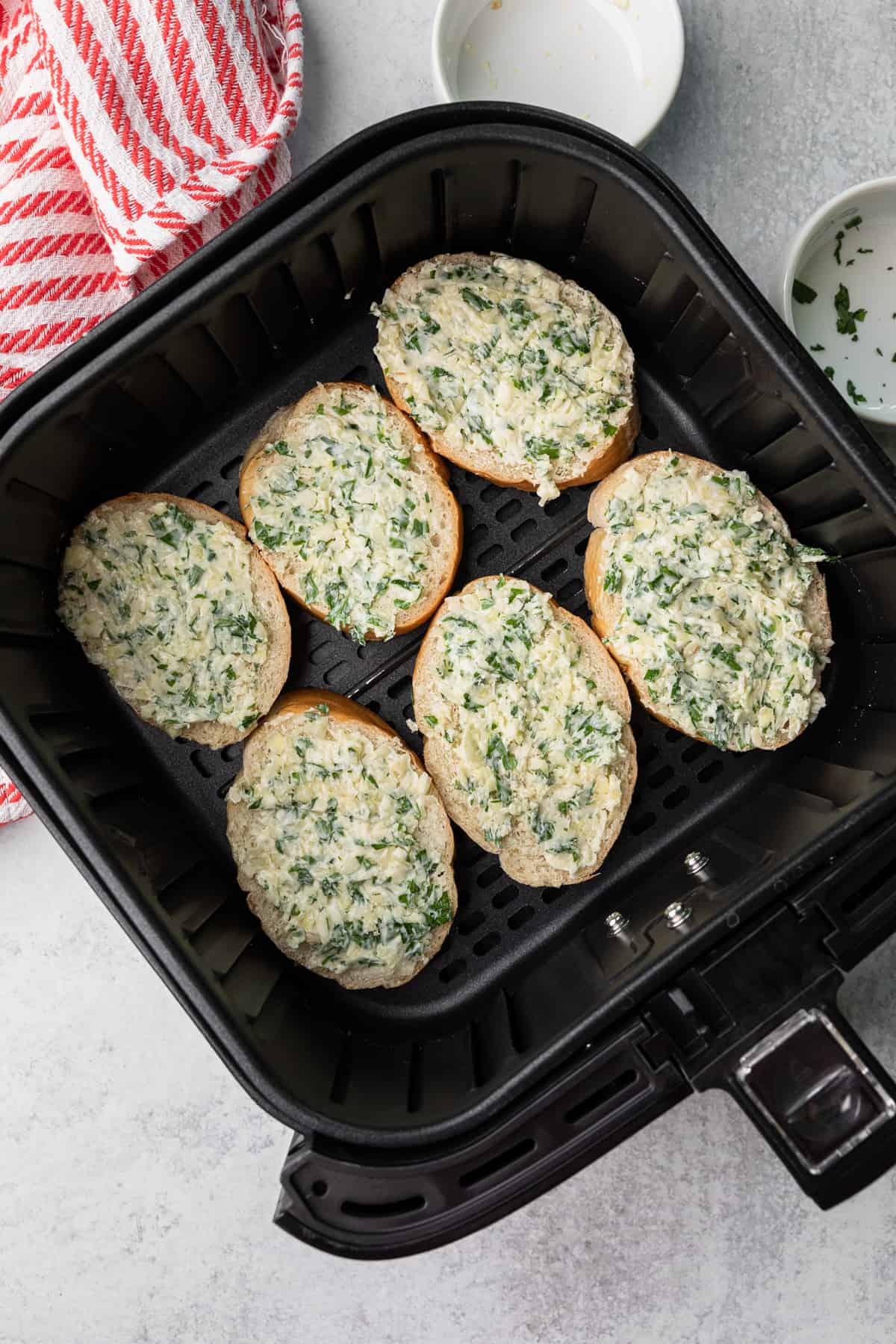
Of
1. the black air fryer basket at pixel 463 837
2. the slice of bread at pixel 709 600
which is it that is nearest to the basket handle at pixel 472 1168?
the black air fryer basket at pixel 463 837

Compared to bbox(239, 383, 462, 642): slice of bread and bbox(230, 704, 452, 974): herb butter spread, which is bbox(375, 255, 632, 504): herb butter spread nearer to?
bbox(239, 383, 462, 642): slice of bread

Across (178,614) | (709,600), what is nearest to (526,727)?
(709,600)

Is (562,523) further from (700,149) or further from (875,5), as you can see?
(875,5)

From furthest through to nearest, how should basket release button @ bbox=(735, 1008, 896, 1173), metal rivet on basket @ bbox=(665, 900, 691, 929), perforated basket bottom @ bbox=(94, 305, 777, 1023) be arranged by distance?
perforated basket bottom @ bbox=(94, 305, 777, 1023)
metal rivet on basket @ bbox=(665, 900, 691, 929)
basket release button @ bbox=(735, 1008, 896, 1173)

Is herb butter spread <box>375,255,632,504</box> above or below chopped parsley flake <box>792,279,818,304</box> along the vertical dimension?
above

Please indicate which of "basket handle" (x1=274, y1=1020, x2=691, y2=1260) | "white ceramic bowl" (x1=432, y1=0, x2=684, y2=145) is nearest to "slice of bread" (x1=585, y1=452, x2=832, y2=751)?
"basket handle" (x1=274, y1=1020, x2=691, y2=1260)

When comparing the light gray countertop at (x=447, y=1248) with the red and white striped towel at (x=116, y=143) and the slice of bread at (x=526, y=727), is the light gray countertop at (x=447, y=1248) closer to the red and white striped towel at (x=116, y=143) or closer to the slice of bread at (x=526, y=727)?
the red and white striped towel at (x=116, y=143)
